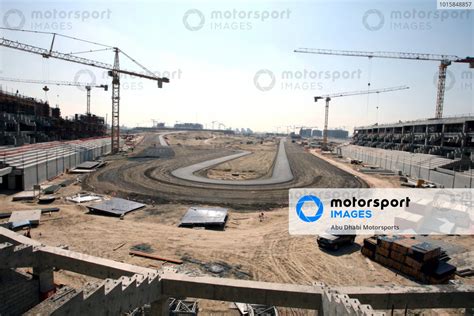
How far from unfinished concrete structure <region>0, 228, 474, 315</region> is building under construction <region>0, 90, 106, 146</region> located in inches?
1878

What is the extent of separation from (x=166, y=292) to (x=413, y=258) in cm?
1265

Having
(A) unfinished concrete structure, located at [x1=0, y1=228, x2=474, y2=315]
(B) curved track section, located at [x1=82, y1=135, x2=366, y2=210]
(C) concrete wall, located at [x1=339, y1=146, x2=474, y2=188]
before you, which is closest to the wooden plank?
(A) unfinished concrete structure, located at [x1=0, y1=228, x2=474, y2=315]

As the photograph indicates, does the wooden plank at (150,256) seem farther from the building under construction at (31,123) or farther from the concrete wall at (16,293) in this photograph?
the building under construction at (31,123)

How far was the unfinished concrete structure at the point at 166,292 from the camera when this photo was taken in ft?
24.9

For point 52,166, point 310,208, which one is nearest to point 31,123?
point 52,166

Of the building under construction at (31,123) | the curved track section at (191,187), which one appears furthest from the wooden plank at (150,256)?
the building under construction at (31,123)

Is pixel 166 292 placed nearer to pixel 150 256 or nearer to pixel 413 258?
pixel 150 256

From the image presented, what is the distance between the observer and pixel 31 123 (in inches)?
2354

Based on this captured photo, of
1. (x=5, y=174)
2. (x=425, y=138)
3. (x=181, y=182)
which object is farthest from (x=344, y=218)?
(x=425, y=138)

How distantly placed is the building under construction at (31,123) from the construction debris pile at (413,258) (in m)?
56.9

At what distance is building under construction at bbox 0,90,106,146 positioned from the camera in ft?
170

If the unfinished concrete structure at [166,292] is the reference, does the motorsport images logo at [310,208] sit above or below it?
below

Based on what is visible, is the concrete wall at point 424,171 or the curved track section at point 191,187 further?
the concrete wall at point 424,171

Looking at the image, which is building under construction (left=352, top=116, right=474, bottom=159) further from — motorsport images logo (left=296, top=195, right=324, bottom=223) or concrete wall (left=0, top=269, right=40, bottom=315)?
concrete wall (left=0, top=269, right=40, bottom=315)
